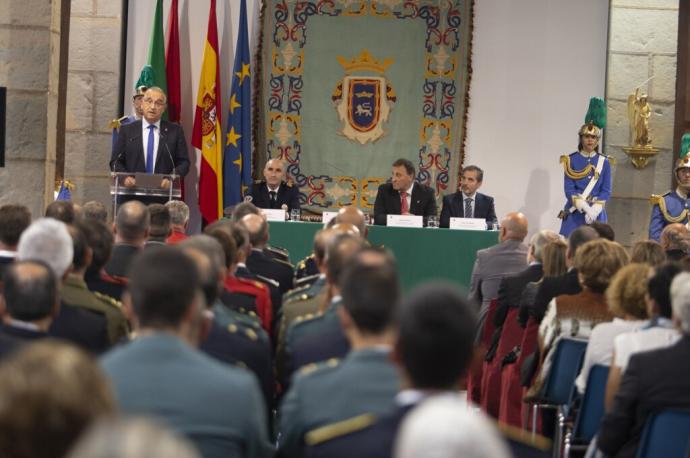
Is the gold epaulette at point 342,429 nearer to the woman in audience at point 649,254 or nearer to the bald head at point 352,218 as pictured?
the woman in audience at point 649,254

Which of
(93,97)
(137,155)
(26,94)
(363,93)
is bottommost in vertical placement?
(137,155)

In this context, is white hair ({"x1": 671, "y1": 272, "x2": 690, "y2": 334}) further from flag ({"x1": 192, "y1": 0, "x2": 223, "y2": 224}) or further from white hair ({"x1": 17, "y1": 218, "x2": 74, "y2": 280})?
flag ({"x1": 192, "y1": 0, "x2": 223, "y2": 224})

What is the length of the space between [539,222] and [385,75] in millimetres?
1898

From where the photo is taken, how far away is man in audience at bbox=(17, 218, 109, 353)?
3672mm

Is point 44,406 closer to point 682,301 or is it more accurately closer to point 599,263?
point 682,301

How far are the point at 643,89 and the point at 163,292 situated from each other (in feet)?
31.4

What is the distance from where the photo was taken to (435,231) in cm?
930

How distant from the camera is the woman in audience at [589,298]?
4918 mm

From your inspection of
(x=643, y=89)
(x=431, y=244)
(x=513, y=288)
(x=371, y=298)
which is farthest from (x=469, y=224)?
(x=371, y=298)

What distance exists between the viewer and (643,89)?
37.7 ft

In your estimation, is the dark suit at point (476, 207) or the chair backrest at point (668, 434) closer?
the chair backrest at point (668, 434)

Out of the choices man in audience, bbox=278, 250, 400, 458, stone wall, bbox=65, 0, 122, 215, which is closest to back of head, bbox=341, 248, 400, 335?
man in audience, bbox=278, 250, 400, 458

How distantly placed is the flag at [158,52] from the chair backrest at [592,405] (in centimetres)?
689

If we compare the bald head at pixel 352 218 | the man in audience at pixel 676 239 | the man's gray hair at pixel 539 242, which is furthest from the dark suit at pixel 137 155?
the man's gray hair at pixel 539 242
